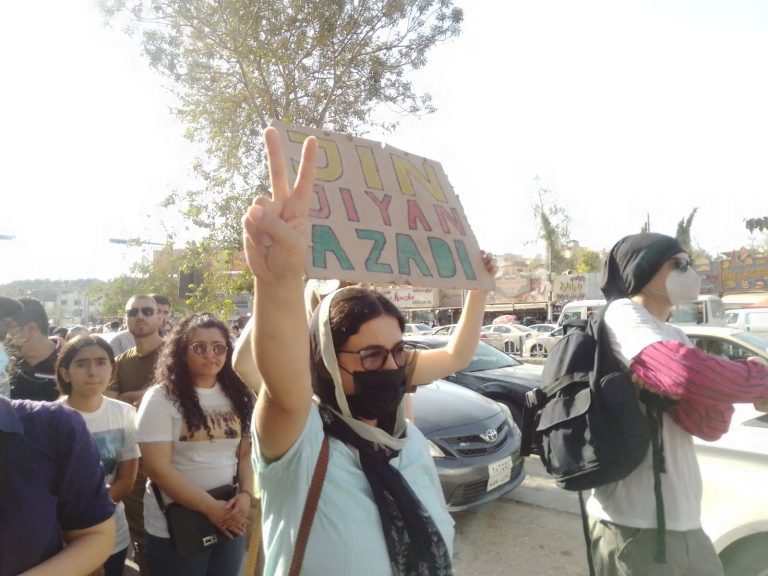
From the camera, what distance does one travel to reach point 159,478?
8.76ft

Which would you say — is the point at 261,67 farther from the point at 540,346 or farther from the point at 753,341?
the point at 540,346

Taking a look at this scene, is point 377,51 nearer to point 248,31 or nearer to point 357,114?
point 357,114

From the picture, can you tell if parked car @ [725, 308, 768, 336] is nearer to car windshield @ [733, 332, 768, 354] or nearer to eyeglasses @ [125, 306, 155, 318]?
car windshield @ [733, 332, 768, 354]

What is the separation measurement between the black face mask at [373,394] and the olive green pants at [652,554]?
1.17m

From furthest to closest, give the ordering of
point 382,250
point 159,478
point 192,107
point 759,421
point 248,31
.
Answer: point 192,107
point 248,31
point 759,421
point 159,478
point 382,250

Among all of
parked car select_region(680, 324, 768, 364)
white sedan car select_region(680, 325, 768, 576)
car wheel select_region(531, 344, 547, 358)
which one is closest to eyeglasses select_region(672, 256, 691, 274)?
white sedan car select_region(680, 325, 768, 576)

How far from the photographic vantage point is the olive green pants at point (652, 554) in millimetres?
1982

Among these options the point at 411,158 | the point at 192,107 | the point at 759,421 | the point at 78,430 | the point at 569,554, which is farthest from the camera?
the point at 192,107

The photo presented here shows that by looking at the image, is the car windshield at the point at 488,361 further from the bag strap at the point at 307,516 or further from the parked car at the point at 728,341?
the bag strap at the point at 307,516

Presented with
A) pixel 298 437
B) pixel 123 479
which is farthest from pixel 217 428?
pixel 298 437

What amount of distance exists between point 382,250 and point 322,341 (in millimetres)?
535

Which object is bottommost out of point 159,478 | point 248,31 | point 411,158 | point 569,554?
point 569,554

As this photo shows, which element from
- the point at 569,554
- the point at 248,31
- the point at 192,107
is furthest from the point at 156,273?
the point at 569,554

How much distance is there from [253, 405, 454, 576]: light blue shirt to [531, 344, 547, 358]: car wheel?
19.6 metres
